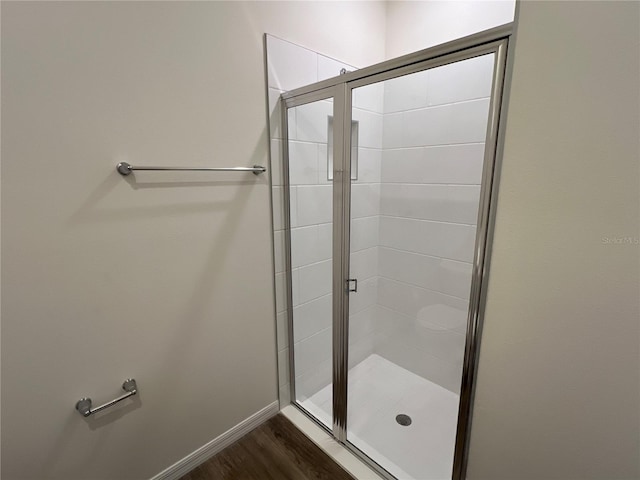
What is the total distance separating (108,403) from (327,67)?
→ 1909mm

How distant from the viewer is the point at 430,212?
6.25ft

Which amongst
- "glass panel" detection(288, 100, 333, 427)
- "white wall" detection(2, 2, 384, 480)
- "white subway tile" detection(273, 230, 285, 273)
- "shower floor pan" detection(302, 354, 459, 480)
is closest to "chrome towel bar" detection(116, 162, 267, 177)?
"white wall" detection(2, 2, 384, 480)

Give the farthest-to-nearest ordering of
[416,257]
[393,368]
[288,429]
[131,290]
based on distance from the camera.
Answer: [393,368] < [416,257] < [288,429] < [131,290]

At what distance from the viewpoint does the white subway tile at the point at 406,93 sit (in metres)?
1.76

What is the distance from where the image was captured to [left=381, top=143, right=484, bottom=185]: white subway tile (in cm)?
167

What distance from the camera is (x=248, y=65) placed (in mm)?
1328

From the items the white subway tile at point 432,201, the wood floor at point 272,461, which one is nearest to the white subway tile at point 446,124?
the white subway tile at point 432,201

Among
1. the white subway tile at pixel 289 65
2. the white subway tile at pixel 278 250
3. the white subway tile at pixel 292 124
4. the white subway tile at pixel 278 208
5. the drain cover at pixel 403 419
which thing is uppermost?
the white subway tile at pixel 289 65

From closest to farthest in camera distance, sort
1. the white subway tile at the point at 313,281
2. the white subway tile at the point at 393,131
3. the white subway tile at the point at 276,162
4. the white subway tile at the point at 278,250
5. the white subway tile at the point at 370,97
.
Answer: the white subway tile at the point at 370,97, the white subway tile at the point at 276,162, the white subway tile at the point at 278,250, the white subway tile at the point at 313,281, the white subway tile at the point at 393,131

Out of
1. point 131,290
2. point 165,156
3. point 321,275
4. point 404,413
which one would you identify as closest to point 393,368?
point 404,413

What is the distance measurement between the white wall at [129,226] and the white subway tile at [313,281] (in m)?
0.25

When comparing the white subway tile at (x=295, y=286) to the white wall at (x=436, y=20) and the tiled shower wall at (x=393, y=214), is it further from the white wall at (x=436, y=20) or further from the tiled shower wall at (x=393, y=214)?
the white wall at (x=436, y=20)

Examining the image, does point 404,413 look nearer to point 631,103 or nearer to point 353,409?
point 353,409

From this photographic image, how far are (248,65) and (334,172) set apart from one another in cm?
62
